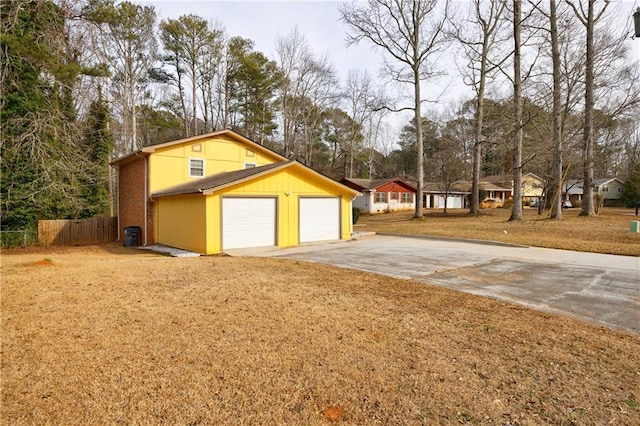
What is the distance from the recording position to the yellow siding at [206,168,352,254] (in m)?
12.0

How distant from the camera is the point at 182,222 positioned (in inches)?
527

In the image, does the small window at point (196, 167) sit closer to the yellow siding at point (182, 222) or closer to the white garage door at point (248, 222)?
the yellow siding at point (182, 222)

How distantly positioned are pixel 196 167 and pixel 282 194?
17.4 ft

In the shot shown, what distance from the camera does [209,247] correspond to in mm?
11922

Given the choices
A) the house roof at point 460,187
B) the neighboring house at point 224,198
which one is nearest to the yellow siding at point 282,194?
the neighboring house at point 224,198

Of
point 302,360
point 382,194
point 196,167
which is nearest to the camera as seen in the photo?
point 302,360

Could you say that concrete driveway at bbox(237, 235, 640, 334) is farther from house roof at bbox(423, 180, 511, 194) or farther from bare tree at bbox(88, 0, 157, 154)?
house roof at bbox(423, 180, 511, 194)

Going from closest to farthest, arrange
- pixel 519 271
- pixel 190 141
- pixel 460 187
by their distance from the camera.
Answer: pixel 519 271
pixel 190 141
pixel 460 187

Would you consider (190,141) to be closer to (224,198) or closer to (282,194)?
(224,198)

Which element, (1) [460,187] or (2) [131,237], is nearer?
(2) [131,237]

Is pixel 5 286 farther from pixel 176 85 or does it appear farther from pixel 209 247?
pixel 176 85

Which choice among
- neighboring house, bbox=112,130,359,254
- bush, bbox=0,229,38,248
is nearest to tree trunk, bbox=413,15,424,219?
neighboring house, bbox=112,130,359,254

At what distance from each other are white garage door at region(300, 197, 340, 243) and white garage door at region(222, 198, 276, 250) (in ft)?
4.85

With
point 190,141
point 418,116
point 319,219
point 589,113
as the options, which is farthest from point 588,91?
point 190,141
